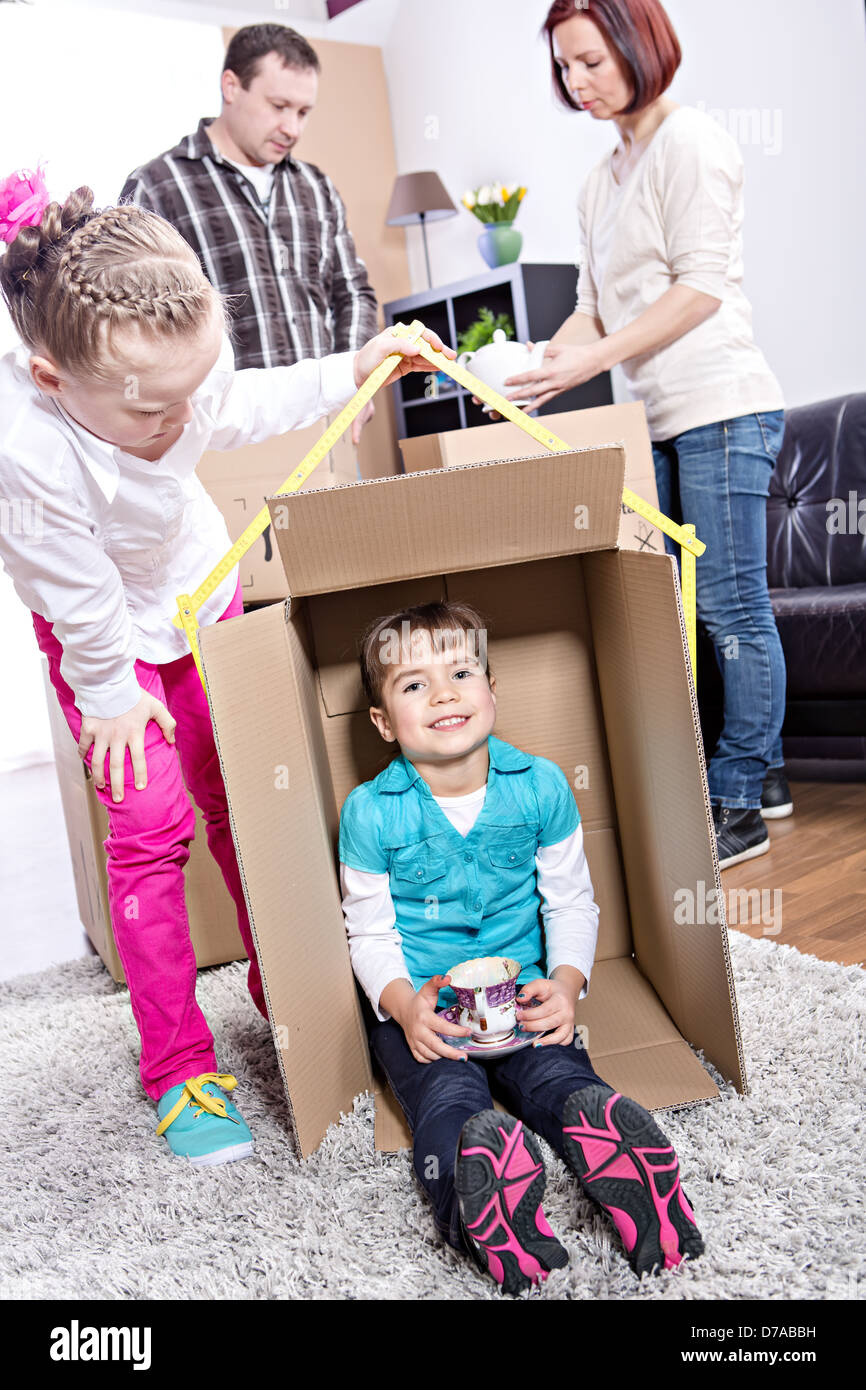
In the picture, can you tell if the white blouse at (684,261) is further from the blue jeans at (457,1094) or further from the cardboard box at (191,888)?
the blue jeans at (457,1094)

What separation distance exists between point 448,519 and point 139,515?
30cm

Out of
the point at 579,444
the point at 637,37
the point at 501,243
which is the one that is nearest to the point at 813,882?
the point at 579,444

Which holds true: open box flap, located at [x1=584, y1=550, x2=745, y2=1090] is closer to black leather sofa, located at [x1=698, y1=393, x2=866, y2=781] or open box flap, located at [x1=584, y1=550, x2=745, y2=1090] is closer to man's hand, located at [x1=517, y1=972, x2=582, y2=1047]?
man's hand, located at [x1=517, y1=972, x2=582, y2=1047]

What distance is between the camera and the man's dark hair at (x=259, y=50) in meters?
1.88

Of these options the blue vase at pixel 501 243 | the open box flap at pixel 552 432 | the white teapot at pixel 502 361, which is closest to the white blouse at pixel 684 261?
the open box flap at pixel 552 432

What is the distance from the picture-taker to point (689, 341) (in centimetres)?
172

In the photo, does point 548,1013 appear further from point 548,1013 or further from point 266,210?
point 266,210

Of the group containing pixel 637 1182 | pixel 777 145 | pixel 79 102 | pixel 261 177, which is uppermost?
pixel 79 102

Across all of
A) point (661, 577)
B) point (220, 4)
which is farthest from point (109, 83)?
point (661, 577)

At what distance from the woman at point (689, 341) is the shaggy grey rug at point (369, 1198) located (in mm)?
604

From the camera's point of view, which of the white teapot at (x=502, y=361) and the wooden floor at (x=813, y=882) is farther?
the white teapot at (x=502, y=361)

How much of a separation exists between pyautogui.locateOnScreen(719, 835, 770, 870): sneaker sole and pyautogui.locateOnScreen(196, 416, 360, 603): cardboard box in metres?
0.79

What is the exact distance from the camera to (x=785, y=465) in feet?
8.05
